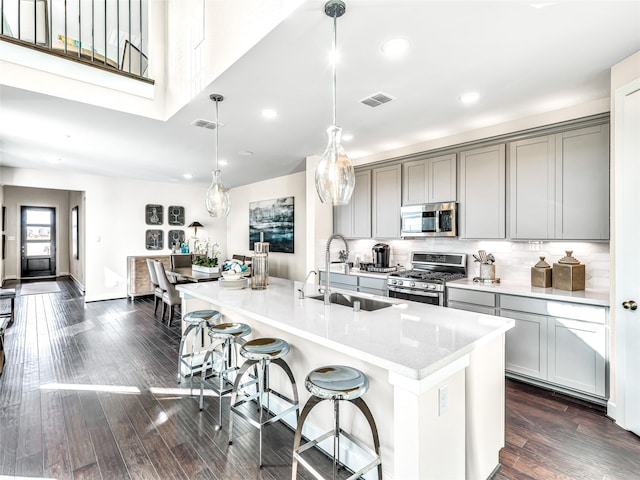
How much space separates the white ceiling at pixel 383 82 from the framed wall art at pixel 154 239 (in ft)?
9.59

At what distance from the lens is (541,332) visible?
288cm

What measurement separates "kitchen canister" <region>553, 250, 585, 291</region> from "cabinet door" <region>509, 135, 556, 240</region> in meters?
0.26

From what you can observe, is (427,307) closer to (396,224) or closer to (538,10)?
(538,10)

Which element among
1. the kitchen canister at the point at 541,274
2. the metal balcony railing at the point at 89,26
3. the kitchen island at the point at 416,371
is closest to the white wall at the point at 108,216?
the metal balcony railing at the point at 89,26

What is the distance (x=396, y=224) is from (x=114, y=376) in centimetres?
364

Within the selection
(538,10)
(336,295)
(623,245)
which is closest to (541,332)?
(623,245)

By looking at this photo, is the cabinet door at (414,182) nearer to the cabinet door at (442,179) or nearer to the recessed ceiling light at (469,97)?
the cabinet door at (442,179)

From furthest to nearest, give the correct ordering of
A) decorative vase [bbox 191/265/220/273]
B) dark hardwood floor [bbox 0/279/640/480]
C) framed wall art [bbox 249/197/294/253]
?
framed wall art [bbox 249/197/294/253]
decorative vase [bbox 191/265/220/273]
dark hardwood floor [bbox 0/279/640/480]

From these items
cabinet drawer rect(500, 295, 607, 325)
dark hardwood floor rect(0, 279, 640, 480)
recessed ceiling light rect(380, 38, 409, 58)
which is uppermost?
recessed ceiling light rect(380, 38, 409, 58)

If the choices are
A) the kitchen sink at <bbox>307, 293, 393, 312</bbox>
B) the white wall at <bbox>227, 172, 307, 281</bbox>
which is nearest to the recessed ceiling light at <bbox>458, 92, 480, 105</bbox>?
the kitchen sink at <bbox>307, 293, 393, 312</bbox>

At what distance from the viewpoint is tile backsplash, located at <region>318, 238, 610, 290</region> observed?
3.01 m

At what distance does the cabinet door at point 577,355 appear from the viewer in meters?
2.58

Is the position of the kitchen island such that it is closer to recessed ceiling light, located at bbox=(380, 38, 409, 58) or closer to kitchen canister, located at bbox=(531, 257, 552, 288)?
kitchen canister, located at bbox=(531, 257, 552, 288)

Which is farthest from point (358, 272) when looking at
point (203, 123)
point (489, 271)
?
point (203, 123)
